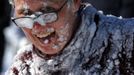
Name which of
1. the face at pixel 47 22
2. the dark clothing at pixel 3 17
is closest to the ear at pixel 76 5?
the face at pixel 47 22

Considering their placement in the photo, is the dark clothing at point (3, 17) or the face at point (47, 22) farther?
the dark clothing at point (3, 17)

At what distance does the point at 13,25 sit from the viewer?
6273mm

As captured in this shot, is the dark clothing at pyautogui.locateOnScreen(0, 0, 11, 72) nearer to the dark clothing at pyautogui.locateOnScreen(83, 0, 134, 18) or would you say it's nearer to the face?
the dark clothing at pyautogui.locateOnScreen(83, 0, 134, 18)

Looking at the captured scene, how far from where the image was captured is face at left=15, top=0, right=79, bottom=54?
303 cm

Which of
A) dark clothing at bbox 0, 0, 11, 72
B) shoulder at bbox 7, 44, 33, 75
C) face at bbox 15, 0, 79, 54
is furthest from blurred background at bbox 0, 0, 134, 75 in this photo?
face at bbox 15, 0, 79, 54

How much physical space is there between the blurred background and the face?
2077 mm

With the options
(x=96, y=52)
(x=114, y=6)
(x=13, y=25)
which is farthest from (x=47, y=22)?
(x=13, y=25)

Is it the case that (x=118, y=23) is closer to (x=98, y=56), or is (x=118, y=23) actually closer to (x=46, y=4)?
(x=98, y=56)

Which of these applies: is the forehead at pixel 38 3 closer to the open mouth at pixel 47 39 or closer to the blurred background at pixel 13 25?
the open mouth at pixel 47 39

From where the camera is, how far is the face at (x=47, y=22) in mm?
3029

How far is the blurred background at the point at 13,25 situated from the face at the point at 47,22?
208 cm

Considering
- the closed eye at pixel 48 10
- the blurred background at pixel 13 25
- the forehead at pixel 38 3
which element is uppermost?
the forehead at pixel 38 3

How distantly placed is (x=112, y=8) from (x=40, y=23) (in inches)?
88.9

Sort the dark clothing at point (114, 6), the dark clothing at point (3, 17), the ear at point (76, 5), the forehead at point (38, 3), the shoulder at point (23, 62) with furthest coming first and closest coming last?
the dark clothing at point (3, 17), the dark clothing at point (114, 6), the shoulder at point (23, 62), the ear at point (76, 5), the forehead at point (38, 3)
